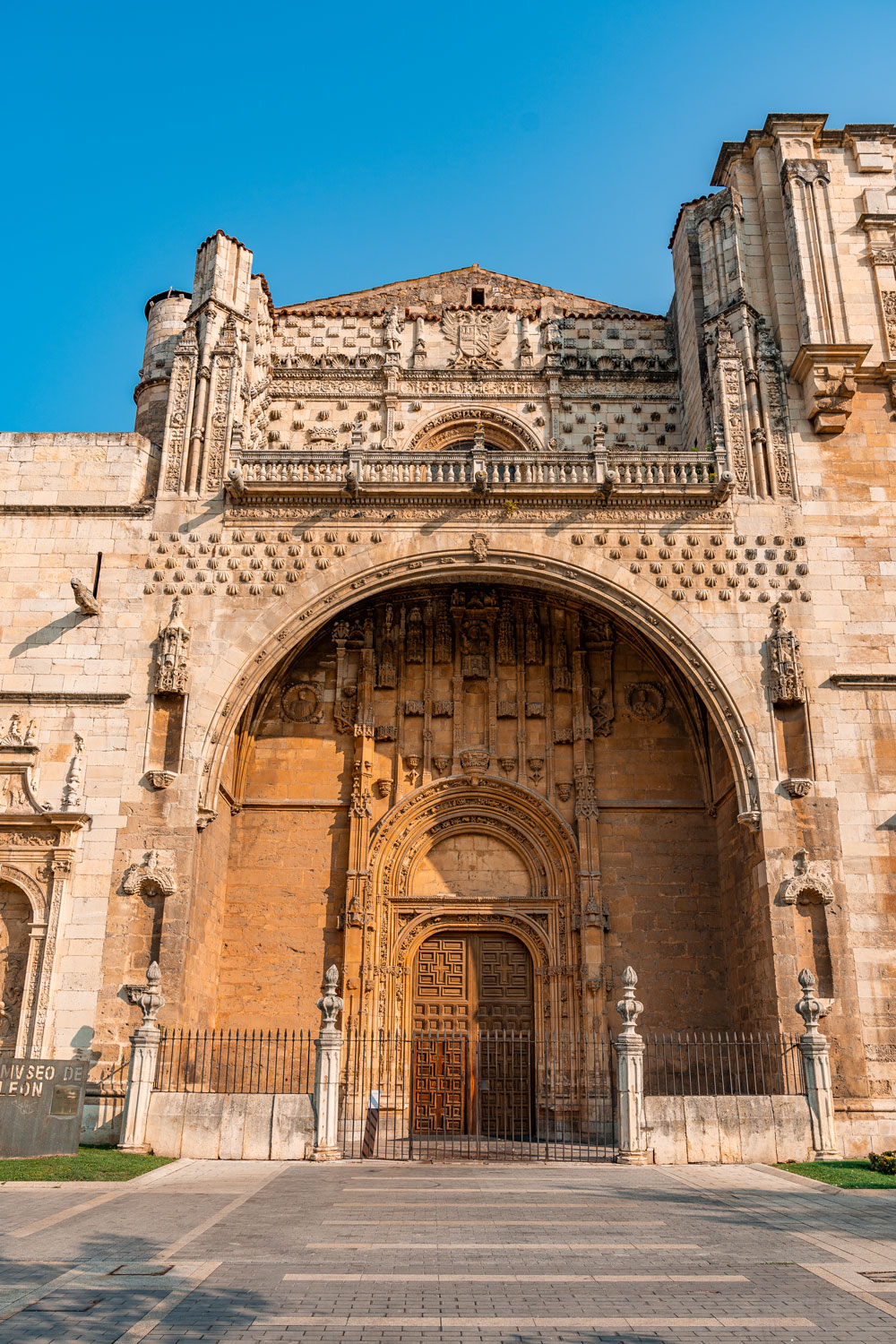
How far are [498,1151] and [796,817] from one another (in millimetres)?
6011

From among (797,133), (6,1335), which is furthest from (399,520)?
(6,1335)

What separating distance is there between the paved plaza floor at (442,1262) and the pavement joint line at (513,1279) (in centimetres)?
2

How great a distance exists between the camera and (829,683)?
52.8ft

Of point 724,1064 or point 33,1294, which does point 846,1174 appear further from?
point 33,1294

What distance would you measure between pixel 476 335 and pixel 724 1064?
553 inches

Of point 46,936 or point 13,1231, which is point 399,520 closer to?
point 46,936

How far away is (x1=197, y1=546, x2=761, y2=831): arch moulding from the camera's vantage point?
15945 mm

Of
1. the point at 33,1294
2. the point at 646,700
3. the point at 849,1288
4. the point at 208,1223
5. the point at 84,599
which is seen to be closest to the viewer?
the point at 33,1294

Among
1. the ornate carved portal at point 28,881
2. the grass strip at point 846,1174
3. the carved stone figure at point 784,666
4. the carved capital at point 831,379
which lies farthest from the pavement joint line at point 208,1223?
the carved capital at point 831,379

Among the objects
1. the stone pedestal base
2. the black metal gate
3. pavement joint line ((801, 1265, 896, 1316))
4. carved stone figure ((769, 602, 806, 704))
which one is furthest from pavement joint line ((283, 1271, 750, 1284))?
carved stone figure ((769, 602, 806, 704))

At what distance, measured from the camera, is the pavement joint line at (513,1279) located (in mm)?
6574

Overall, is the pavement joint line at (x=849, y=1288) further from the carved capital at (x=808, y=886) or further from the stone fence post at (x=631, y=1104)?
the carved capital at (x=808, y=886)

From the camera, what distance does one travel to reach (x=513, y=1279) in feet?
21.8

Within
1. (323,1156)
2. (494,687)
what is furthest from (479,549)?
(323,1156)
